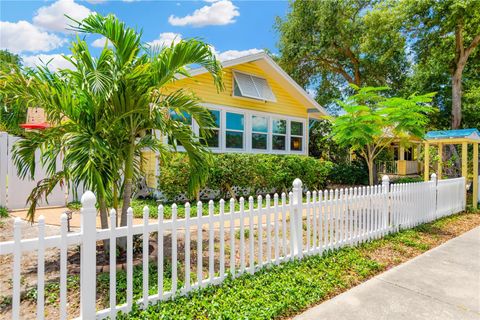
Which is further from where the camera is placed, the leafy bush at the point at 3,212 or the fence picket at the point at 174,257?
the leafy bush at the point at 3,212

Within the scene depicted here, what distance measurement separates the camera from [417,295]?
3781 millimetres

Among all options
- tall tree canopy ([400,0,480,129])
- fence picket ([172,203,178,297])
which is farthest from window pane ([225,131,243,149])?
tall tree canopy ([400,0,480,129])

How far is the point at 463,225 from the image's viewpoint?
7820 mm

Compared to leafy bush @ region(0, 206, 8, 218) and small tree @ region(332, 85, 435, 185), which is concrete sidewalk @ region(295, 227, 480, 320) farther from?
leafy bush @ region(0, 206, 8, 218)

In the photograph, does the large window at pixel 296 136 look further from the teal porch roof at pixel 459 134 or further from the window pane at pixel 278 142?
the teal porch roof at pixel 459 134

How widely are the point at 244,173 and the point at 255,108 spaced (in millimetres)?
3882

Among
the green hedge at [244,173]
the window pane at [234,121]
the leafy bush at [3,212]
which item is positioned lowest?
the leafy bush at [3,212]

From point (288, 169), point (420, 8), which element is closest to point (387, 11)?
point (420, 8)

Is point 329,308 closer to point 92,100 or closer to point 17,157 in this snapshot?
point 92,100

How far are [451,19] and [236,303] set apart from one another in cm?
1582

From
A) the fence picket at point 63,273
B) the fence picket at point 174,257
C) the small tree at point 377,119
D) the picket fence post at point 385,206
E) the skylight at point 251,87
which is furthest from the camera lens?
the skylight at point 251,87

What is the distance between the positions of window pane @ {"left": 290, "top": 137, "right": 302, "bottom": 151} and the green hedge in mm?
2424

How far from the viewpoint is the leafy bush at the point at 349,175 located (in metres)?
15.5

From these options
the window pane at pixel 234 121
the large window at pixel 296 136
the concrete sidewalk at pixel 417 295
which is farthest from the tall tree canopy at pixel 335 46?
the concrete sidewalk at pixel 417 295
